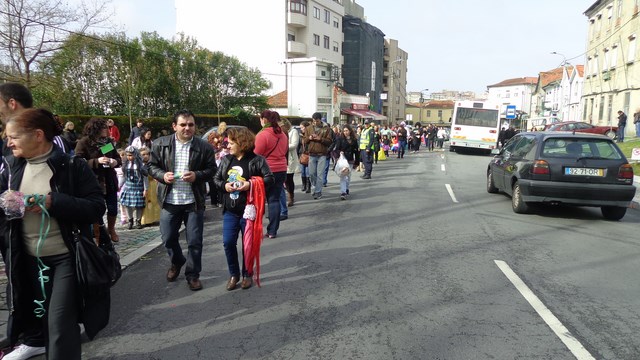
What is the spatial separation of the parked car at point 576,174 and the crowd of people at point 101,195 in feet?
12.3

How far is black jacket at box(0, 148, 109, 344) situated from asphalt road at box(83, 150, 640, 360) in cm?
85

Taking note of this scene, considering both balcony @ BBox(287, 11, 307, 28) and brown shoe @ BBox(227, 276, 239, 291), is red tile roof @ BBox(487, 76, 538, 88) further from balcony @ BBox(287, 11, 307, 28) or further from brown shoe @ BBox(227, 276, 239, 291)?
brown shoe @ BBox(227, 276, 239, 291)

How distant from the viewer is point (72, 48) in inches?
939

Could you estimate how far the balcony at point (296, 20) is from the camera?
47.8 meters

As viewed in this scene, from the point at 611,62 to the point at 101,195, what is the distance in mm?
40501

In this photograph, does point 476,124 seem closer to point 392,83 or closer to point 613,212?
point 613,212

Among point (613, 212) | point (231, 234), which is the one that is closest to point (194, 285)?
point (231, 234)

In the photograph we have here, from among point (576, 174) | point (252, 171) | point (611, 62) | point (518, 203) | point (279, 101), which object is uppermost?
point (611, 62)

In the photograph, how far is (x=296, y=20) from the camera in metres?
48.3

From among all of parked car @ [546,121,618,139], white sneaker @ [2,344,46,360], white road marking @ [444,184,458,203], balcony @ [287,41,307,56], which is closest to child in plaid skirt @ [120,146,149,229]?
white sneaker @ [2,344,46,360]

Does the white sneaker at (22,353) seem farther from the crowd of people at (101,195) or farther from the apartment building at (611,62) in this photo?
the apartment building at (611,62)

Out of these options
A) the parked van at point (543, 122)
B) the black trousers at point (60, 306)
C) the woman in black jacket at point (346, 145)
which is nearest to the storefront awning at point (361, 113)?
the parked van at point (543, 122)

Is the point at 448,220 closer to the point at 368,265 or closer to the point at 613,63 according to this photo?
the point at 368,265

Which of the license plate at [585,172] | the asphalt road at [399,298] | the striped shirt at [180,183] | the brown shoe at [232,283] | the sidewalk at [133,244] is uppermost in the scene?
the striped shirt at [180,183]
